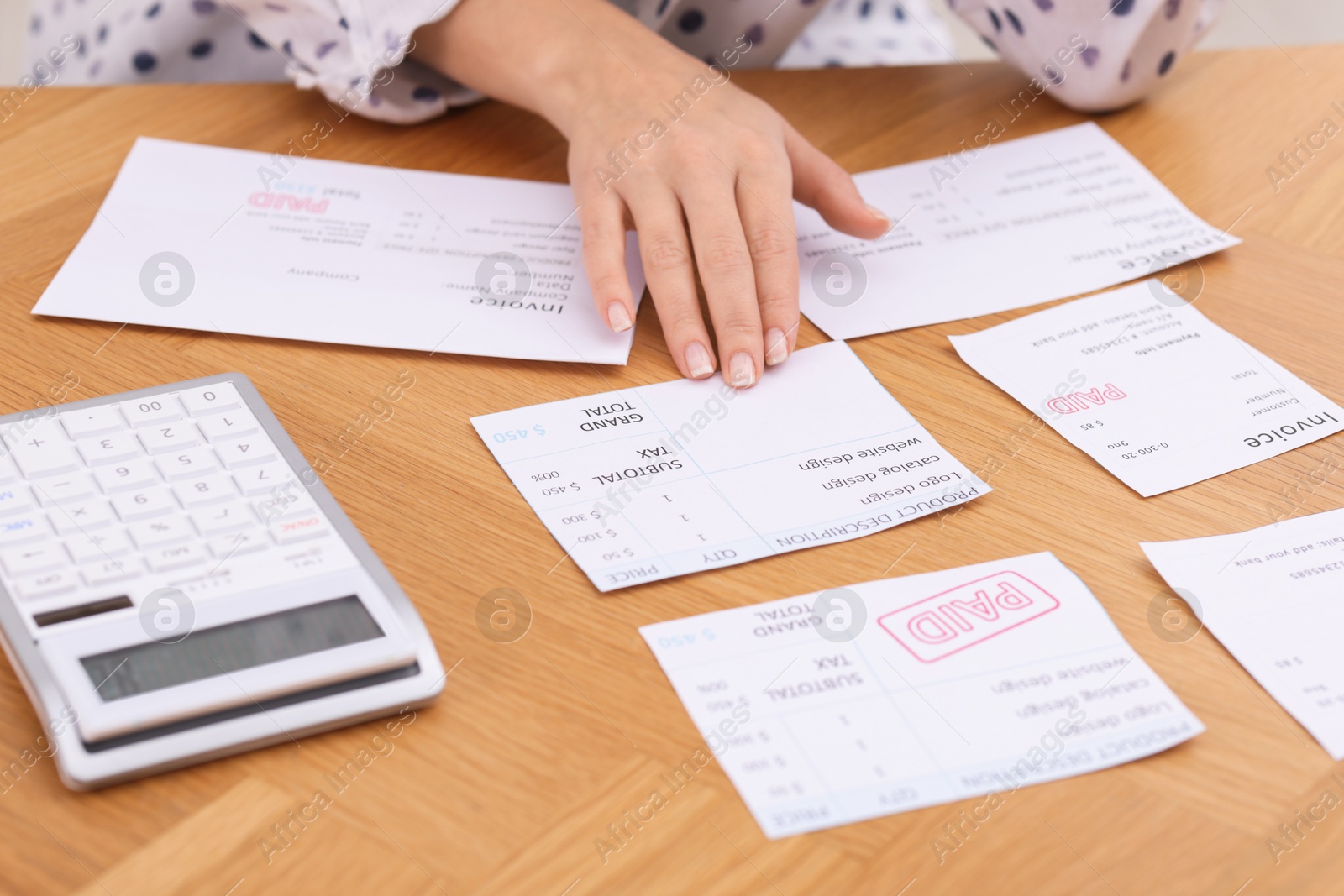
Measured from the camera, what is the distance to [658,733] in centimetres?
44

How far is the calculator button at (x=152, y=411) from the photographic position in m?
0.54

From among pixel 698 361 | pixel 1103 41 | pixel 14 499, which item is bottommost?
pixel 14 499

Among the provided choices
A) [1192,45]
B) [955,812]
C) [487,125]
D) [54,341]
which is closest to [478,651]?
[955,812]

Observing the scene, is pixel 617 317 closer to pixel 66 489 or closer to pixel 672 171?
pixel 672 171

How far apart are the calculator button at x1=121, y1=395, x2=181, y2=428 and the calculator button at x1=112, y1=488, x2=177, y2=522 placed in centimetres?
5

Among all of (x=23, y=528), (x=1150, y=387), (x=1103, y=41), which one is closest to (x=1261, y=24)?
(x=1103, y=41)

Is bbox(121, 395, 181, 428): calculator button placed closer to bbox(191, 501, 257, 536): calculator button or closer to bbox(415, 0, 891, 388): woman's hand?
bbox(191, 501, 257, 536): calculator button

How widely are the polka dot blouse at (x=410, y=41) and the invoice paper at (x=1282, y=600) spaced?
1.51ft

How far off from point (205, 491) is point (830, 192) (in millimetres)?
422

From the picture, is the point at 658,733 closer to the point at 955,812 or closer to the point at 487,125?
the point at 955,812

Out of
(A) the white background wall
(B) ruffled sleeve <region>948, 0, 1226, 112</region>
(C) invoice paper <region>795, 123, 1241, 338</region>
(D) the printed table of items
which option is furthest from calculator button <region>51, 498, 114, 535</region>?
(A) the white background wall

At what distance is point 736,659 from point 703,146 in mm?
362

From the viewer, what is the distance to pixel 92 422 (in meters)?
0.53

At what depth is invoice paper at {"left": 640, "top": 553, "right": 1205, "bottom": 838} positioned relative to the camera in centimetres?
43
